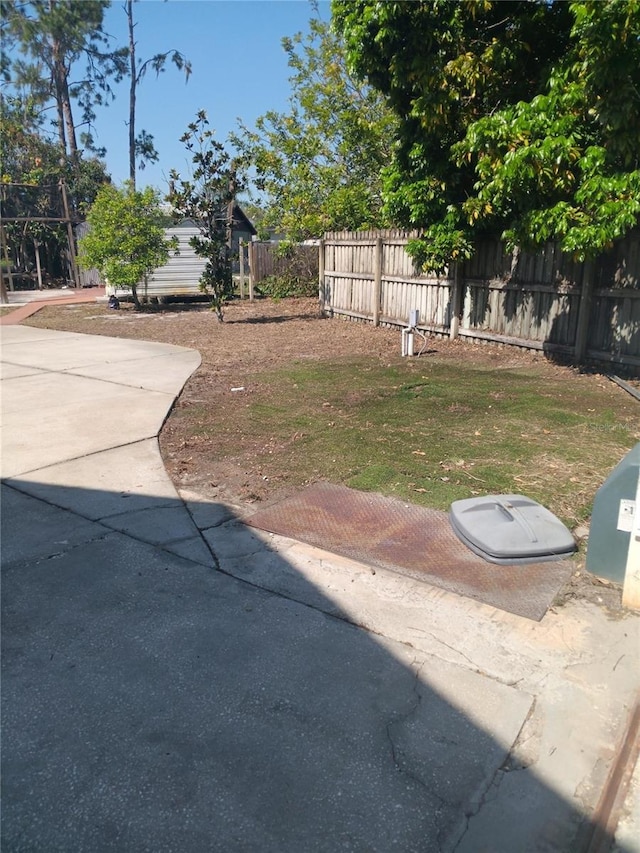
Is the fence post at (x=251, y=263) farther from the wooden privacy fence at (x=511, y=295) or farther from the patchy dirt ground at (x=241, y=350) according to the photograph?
the wooden privacy fence at (x=511, y=295)

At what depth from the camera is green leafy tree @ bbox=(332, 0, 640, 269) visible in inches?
256

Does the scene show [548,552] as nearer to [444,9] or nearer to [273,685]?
[273,685]

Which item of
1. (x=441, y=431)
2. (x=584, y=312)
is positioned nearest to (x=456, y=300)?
(x=584, y=312)

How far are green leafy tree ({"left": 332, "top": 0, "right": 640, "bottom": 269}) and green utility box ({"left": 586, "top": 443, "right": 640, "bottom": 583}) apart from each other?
4.31 meters

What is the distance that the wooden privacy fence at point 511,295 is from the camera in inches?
331

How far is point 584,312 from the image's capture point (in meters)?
8.78

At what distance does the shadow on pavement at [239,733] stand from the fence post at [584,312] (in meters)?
6.96

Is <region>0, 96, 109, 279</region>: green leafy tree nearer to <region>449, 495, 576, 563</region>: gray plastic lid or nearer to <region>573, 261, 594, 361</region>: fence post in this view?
<region>573, 261, 594, 361</region>: fence post

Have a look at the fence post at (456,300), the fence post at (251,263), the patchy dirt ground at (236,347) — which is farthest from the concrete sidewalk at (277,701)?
the fence post at (251,263)

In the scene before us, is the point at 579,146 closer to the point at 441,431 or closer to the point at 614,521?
the point at 441,431

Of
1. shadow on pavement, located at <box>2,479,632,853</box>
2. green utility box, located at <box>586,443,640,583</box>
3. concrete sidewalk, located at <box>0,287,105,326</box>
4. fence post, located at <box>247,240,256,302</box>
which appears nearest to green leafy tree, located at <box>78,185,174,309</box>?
concrete sidewalk, located at <box>0,287,105,326</box>

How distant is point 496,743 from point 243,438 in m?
4.16

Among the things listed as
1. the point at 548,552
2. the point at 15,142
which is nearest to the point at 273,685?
the point at 548,552

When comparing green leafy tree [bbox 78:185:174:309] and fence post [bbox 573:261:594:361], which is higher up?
green leafy tree [bbox 78:185:174:309]
